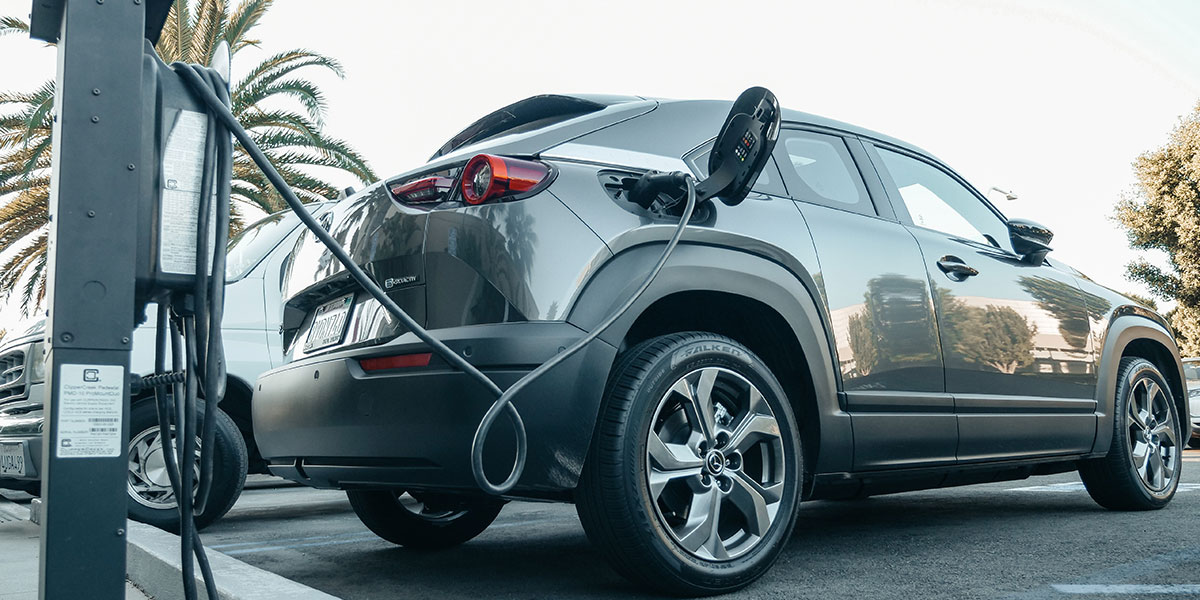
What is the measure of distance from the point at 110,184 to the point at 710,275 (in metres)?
1.65

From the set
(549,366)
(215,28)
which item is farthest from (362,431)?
(215,28)

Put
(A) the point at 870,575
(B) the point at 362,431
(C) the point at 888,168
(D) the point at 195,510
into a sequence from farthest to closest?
(C) the point at 888,168, (A) the point at 870,575, (B) the point at 362,431, (D) the point at 195,510

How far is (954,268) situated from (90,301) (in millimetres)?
3064

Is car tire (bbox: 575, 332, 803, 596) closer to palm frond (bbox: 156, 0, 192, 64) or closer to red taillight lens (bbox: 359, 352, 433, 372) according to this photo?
red taillight lens (bbox: 359, 352, 433, 372)

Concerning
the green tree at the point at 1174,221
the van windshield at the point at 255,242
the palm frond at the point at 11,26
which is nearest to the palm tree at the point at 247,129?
the palm frond at the point at 11,26

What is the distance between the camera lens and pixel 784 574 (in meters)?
3.14

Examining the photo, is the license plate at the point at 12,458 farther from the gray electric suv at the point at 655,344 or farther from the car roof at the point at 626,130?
the car roof at the point at 626,130

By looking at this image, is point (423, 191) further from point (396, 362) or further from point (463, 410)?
point (463, 410)

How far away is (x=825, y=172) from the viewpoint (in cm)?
366

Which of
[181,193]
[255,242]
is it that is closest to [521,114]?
[181,193]

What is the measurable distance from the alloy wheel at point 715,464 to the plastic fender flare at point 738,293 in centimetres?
25

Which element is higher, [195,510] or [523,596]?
[195,510]

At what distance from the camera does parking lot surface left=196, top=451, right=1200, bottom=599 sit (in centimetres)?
288

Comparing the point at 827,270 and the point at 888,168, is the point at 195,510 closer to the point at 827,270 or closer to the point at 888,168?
the point at 827,270
